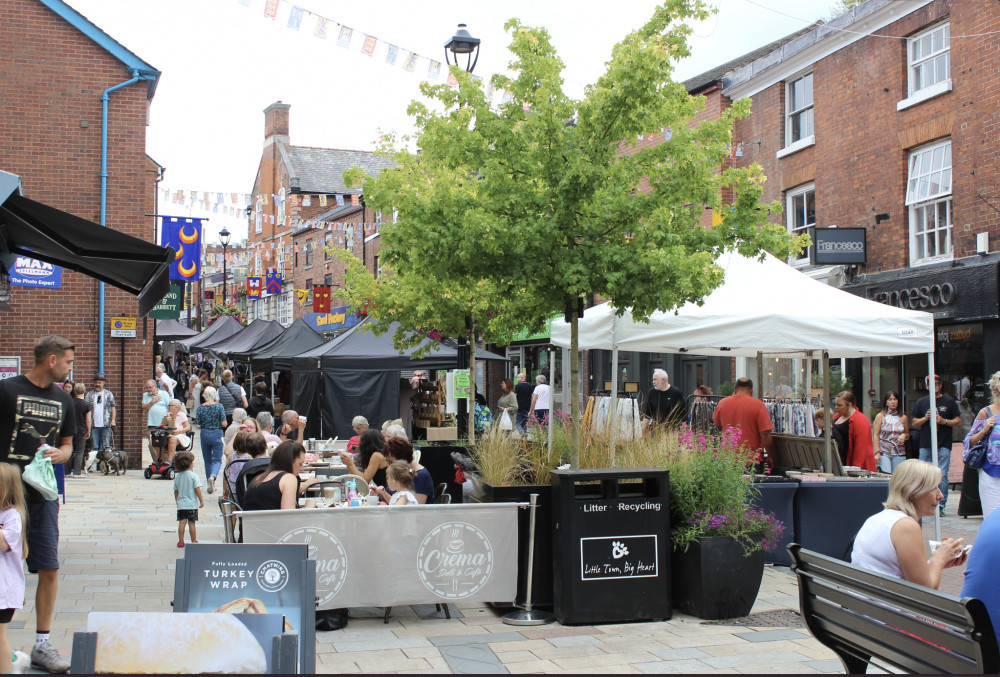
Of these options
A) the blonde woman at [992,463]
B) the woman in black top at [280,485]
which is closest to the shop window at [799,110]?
the blonde woman at [992,463]

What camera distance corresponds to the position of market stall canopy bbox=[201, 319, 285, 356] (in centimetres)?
2550

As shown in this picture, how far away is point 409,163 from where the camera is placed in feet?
45.1

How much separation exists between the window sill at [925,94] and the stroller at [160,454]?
14519 mm

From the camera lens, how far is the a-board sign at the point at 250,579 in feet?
14.1

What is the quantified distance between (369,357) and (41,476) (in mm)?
11744

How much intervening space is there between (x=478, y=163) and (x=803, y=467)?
5196mm

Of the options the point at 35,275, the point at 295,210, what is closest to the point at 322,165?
the point at 295,210

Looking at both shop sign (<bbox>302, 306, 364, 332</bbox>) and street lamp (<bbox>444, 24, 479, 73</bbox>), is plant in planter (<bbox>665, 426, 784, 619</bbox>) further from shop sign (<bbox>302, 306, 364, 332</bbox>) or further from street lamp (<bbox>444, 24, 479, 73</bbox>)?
shop sign (<bbox>302, 306, 364, 332</bbox>)

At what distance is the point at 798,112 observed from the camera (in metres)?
20.2

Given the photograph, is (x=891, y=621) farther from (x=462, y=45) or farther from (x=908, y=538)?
(x=462, y=45)

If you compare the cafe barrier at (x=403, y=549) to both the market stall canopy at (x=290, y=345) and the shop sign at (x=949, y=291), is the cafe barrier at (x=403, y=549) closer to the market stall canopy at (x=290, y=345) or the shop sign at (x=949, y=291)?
the shop sign at (x=949, y=291)

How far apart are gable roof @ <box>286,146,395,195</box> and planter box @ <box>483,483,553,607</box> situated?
41.6 metres

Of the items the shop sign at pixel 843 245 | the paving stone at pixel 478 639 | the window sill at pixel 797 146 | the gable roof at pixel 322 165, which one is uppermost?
the gable roof at pixel 322 165

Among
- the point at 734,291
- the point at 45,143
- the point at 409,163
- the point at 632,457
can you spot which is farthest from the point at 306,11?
the point at 45,143
